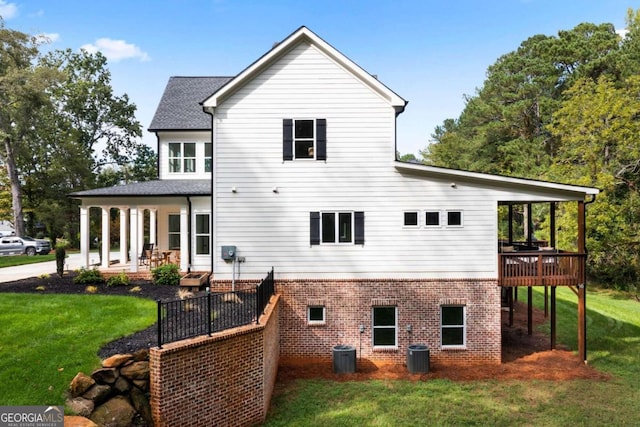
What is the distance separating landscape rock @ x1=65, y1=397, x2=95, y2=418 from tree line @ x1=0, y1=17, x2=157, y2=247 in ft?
105

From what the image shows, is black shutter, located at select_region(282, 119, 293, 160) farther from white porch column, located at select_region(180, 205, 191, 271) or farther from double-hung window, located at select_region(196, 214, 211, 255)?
white porch column, located at select_region(180, 205, 191, 271)

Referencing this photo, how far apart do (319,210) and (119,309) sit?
6613mm

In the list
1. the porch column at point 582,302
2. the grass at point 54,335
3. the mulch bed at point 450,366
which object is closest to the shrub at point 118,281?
the mulch bed at point 450,366

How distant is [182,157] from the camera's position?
18.4m

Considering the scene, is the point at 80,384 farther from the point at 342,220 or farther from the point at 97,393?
the point at 342,220

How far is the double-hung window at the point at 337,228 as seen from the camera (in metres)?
12.4

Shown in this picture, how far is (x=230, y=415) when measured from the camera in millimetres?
8172

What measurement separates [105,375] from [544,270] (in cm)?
1216

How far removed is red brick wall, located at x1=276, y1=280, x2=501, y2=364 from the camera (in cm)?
1234

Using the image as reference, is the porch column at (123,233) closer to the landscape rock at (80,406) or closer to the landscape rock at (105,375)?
the landscape rock at (105,375)

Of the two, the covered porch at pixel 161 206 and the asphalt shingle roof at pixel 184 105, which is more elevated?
the asphalt shingle roof at pixel 184 105

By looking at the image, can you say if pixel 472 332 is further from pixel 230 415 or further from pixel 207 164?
pixel 207 164

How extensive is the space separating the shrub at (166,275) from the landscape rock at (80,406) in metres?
8.20

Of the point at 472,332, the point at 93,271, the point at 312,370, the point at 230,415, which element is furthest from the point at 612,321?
the point at 93,271
